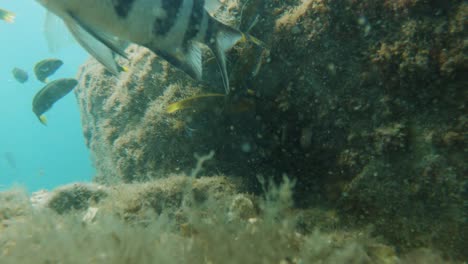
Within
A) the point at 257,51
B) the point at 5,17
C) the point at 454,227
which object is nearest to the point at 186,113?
the point at 257,51

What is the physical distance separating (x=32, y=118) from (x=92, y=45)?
5560 inches

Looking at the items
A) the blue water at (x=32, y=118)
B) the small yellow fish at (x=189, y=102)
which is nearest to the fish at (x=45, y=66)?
the small yellow fish at (x=189, y=102)

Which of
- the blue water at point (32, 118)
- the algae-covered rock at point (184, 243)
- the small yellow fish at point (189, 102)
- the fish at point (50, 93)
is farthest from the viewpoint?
the blue water at point (32, 118)

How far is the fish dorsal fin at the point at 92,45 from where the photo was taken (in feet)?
5.84

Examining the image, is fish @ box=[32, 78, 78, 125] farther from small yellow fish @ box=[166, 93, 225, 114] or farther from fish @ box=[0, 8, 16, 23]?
small yellow fish @ box=[166, 93, 225, 114]

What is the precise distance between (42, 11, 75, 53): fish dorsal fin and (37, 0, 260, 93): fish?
0.98 feet

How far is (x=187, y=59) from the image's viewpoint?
6.86ft

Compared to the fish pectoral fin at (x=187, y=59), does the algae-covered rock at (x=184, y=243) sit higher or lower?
lower

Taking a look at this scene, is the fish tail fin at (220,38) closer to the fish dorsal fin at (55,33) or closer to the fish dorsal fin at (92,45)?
the fish dorsal fin at (92,45)

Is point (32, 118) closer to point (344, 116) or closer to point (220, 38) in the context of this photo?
point (220, 38)

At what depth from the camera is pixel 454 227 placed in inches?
83.0

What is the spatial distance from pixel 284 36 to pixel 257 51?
1.23ft

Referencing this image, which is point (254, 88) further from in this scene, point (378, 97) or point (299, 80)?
point (378, 97)

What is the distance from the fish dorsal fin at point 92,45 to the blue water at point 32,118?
326ft
